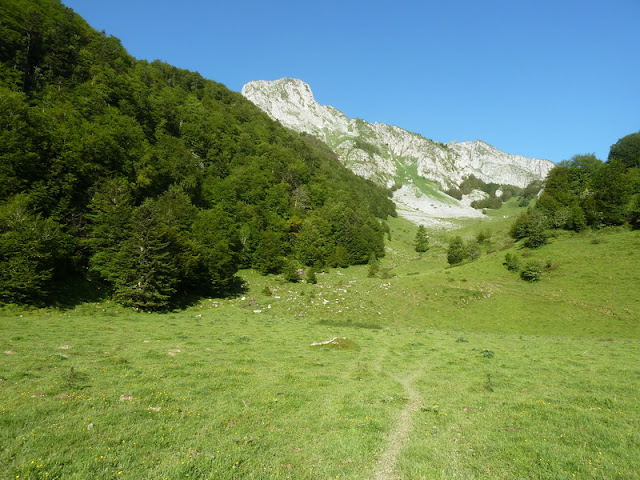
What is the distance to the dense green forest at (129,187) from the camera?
35.1 meters

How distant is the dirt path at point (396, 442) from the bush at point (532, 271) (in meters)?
45.3

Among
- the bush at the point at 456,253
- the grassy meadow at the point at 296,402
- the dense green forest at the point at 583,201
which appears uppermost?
the dense green forest at the point at 583,201

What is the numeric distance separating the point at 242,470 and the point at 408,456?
505 centimetres

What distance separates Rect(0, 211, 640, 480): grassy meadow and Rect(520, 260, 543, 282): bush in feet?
49.4

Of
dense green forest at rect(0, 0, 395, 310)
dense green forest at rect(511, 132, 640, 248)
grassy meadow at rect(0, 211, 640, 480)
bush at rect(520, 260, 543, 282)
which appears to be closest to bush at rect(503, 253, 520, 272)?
bush at rect(520, 260, 543, 282)

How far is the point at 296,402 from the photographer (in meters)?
12.7

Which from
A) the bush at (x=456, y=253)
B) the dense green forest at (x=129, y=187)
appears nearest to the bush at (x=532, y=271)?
the bush at (x=456, y=253)

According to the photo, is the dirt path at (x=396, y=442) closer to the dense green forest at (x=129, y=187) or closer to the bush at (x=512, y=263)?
the dense green forest at (x=129, y=187)

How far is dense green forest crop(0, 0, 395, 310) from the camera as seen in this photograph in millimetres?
35062

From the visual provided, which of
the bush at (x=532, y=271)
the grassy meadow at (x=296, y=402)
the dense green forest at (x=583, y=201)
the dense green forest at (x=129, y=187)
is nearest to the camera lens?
the grassy meadow at (x=296, y=402)

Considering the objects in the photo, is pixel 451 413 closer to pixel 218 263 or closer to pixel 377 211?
pixel 218 263

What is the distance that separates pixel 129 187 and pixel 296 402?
51.4 metres

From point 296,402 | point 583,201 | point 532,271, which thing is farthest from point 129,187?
point 583,201

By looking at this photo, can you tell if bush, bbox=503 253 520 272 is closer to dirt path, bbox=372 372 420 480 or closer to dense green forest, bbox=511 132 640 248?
dense green forest, bbox=511 132 640 248
